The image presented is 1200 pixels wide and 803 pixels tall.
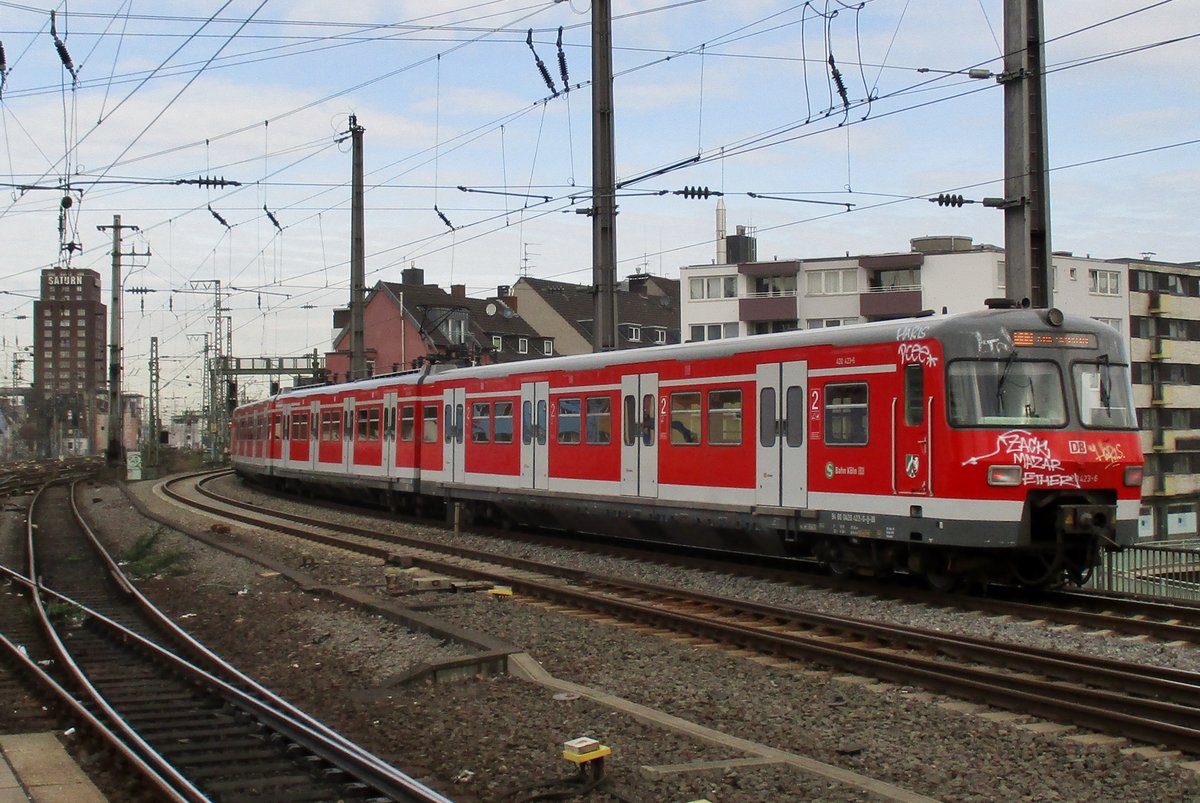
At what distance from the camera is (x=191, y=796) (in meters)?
6.65

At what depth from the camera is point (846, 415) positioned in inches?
545

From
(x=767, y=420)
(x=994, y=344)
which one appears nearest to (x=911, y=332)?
(x=994, y=344)

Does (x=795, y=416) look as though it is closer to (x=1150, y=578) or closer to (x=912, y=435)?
(x=912, y=435)

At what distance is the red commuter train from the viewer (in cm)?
1252

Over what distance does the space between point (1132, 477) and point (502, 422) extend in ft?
38.1

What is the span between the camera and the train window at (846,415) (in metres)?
13.6

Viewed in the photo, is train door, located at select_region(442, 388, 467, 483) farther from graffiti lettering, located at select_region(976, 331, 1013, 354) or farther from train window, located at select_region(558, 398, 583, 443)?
graffiti lettering, located at select_region(976, 331, 1013, 354)

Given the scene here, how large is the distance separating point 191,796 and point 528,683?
321 centimetres

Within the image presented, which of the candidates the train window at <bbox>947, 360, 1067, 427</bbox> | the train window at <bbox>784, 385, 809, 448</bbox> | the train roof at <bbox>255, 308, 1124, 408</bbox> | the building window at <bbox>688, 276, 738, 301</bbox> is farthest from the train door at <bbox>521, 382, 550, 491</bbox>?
the building window at <bbox>688, 276, 738, 301</bbox>

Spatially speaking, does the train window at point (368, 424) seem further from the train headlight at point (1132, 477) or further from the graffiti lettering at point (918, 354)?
the train headlight at point (1132, 477)

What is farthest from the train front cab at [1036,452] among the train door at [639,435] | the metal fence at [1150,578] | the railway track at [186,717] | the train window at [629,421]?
the railway track at [186,717]

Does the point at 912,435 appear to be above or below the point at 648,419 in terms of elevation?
below

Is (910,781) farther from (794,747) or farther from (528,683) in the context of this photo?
(528,683)

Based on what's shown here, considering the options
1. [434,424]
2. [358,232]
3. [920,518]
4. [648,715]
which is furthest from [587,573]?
[358,232]
